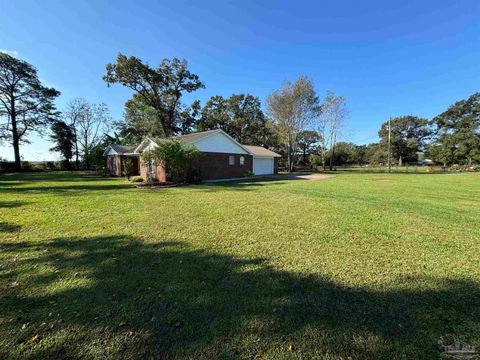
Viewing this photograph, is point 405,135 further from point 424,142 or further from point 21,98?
point 21,98

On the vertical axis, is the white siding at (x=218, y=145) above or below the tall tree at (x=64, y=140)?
below

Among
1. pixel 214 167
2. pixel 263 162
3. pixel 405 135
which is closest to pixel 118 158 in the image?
pixel 214 167

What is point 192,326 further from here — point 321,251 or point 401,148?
point 401,148

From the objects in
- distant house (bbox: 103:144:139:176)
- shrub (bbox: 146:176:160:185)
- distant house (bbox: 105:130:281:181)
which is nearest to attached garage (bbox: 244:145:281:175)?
distant house (bbox: 105:130:281:181)

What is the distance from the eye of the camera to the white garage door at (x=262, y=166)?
2709 centimetres

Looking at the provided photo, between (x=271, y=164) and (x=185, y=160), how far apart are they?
54.5ft

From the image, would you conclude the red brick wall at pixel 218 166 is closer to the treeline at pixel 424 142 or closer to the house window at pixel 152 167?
the house window at pixel 152 167

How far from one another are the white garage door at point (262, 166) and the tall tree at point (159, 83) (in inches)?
597

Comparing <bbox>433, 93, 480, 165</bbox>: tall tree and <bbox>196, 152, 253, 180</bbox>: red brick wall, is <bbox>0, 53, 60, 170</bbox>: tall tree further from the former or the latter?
<bbox>433, 93, 480, 165</bbox>: tall tree

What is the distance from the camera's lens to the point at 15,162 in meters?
32.8

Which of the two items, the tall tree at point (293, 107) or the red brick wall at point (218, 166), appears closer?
the red brick wall at point (218, 166)

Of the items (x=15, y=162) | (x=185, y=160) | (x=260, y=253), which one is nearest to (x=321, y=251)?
(x=260, y=253)

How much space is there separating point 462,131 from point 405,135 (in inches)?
503

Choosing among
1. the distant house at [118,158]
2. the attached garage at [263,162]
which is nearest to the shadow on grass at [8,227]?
the distant house at [118,158]
